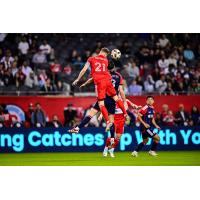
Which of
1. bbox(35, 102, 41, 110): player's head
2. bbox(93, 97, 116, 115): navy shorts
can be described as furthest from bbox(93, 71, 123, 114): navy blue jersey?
bbox(35, 102, 41, 110): player's head

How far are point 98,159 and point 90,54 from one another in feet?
18.9

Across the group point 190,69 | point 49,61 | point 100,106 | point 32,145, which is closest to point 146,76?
point 190,69

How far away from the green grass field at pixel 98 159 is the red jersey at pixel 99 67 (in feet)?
6.77

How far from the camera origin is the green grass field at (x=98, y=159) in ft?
50.4

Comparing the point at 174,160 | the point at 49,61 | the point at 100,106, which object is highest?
the point at 49,61

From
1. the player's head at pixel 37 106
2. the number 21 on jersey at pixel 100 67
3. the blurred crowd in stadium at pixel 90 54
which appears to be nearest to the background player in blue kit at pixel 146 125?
the number 21 on jersey at pixel 100 67

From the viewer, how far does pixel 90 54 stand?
21281 mm

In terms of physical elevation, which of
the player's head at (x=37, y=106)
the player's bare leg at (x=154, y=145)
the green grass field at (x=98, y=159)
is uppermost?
the player's head at (x=37, y=106)

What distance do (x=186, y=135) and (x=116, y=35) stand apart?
16.2 feet

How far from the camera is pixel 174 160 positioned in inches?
632

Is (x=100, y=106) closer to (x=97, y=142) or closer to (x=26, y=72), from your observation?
(x=97, y=142)

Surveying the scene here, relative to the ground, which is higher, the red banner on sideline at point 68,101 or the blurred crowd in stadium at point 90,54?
the blurred crowd in stadium at point 90,54

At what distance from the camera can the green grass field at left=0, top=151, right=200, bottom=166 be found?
1535 centimetres

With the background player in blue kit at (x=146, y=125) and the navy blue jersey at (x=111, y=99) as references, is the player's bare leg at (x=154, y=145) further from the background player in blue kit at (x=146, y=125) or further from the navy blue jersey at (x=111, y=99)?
the navy blue jersey at (x=111, y=99)
